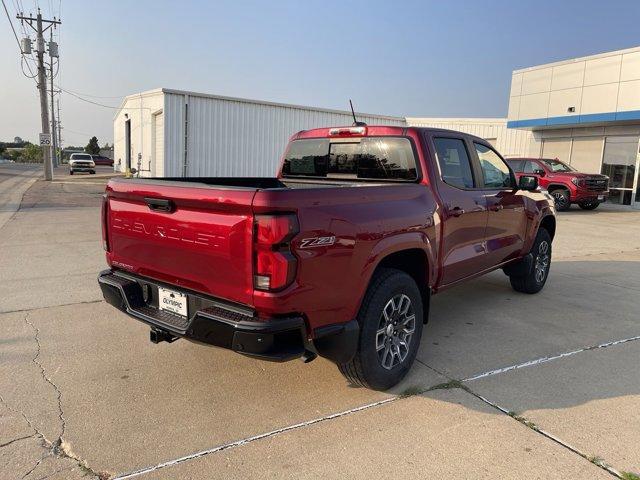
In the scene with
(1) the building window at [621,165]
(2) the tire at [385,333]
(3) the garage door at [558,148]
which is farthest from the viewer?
(3) the garage door at [558,148]

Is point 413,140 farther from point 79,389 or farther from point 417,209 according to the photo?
point 79,389

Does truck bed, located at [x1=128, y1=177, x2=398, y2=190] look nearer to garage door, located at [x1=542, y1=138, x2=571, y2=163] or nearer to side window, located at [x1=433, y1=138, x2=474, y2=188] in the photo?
side window, located at [x1=433, y1=138, x2=474, y2=188]

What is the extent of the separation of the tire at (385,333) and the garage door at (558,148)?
22047 millimetres

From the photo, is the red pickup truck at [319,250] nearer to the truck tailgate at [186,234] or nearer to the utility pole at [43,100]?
the truck tailgate at [186,234]

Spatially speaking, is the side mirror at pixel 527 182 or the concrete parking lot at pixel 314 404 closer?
the concrete parking lot at pixel 314 404

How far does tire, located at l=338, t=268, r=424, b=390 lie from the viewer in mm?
3289

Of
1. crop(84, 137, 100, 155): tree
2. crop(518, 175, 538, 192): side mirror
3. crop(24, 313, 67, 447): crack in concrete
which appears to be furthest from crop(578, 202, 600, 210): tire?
crop(84, 137, 100, 155): tree

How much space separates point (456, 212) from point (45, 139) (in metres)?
27.9

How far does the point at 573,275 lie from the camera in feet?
25.0

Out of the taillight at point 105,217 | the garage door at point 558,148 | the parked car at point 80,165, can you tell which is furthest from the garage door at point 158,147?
the parked car at point 80,165

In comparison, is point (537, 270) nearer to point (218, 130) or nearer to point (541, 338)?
point (541, 338)

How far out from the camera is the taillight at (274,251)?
8.64ft

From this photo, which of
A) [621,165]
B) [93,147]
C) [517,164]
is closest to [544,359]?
[517,164]

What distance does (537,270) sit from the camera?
6250 mm
